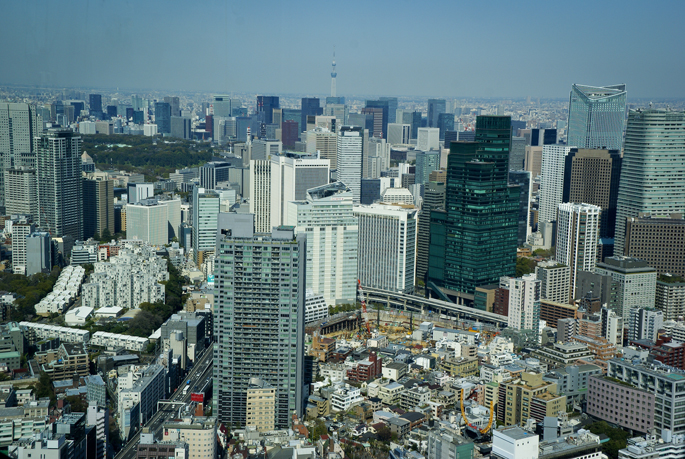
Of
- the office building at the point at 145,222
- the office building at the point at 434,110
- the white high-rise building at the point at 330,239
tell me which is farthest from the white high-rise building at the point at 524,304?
the office building at the point at 434,110

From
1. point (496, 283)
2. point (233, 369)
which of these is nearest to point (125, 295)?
point (233, 369)

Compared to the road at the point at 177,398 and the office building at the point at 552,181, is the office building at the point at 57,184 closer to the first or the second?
the road at the point at 177,398

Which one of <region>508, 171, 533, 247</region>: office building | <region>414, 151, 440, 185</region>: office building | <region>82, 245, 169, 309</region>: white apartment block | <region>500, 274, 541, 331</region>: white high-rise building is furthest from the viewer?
<region>414, 151, 440, 185</region>: office building

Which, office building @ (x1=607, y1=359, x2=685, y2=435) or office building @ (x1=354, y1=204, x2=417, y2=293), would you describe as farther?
office building @ (x1=354, y1=204, x2=417, y2=293)

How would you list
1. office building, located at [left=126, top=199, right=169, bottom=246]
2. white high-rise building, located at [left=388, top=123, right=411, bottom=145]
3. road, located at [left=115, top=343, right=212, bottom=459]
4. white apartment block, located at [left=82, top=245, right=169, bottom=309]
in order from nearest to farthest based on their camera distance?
road, located at [left=115, top=343, right=212, bottom=459]
white apartment block, located at [left=82, top=245, right=169, bottom=309]
office building, located at [left=126, top=199, right=169, bottom=246]
white high-rise building, located at [left=388, top=123, right=411, bottom=145]

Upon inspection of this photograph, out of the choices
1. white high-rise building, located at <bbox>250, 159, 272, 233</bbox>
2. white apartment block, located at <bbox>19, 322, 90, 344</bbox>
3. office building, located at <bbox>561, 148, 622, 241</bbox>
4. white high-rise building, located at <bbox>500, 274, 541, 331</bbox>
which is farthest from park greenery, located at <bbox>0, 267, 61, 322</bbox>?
office building, located at <bbox>561, 148, 622, 241</bbox>

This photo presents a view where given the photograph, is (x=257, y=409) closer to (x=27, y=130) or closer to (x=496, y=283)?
(x=496, y=283)

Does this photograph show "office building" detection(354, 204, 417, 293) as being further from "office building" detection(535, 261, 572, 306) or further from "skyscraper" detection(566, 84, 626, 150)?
"skyscraper" detection(566, 84, 626, 150)
